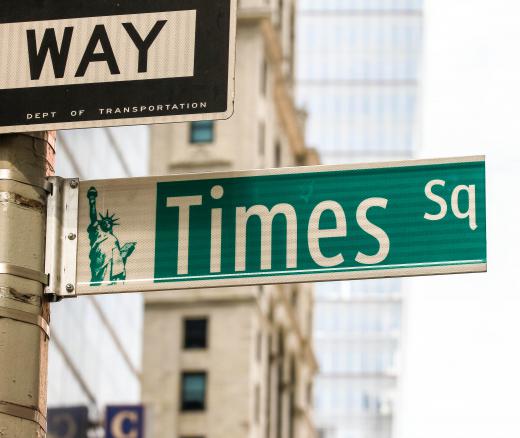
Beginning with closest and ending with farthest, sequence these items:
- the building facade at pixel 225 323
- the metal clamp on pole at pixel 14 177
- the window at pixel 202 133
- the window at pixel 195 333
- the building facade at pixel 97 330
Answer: the metal clamp on pole at pixel 14 177 → the building facade at pixel 97 330 → the building facade at pixel 225 323 → the window at pixel 195 333 → the window at pixel 202 133

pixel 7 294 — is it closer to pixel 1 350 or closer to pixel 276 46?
pixel 1 350

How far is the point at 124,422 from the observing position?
6044cm

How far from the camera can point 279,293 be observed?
271 feet

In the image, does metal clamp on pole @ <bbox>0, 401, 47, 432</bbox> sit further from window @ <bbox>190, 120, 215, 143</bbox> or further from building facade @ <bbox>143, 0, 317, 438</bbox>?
window @ <bbox>190, 120, 215, 143</bbox>

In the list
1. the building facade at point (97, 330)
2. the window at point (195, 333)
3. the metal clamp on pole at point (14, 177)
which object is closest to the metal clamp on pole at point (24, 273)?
the metal clamp on pole at point (14, 177)

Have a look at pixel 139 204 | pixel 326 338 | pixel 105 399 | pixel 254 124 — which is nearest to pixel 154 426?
pixel 105 399

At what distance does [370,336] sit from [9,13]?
552 feet

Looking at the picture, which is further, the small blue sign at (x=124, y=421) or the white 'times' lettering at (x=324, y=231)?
the small blue sign at (x=124, y=421)

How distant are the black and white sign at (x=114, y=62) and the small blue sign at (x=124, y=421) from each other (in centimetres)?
5364

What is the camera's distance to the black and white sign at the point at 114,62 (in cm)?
590

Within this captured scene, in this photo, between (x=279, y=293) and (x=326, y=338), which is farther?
(x=326, y=338)

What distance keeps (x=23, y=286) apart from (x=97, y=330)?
53375mm

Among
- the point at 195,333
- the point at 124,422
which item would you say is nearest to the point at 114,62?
the point at 124,422

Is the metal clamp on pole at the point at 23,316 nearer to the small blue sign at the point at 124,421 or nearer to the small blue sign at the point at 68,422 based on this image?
the small blue sign at the point at 68,422
